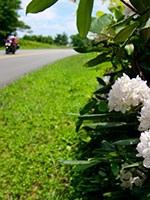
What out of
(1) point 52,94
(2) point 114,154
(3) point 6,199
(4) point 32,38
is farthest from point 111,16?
(4) point 32,38

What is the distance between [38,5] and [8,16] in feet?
133

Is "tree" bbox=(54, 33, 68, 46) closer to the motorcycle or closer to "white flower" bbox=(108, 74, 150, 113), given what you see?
the motorcycle

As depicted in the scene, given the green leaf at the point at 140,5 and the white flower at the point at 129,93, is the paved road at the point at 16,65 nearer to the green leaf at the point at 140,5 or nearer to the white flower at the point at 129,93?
the white flower at the point at 129,93

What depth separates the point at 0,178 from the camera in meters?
3.04

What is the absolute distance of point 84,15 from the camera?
1.24 meters

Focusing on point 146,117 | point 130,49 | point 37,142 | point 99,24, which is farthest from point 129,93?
point 37,142

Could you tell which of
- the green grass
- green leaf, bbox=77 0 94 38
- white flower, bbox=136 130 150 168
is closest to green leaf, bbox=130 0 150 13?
green leaf, bbox=77 0 94 38

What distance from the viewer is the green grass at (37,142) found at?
9.34 feet

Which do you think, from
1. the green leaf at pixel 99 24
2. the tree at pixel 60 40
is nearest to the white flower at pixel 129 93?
the green leaf at pixel 99 24

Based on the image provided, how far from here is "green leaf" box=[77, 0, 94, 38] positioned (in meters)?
1.20

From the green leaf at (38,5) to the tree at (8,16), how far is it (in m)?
38.0

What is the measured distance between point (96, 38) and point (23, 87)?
214 inches

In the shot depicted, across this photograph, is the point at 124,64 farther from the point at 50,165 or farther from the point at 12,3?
the point at 12,3

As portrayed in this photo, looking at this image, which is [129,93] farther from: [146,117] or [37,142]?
[37,142]
